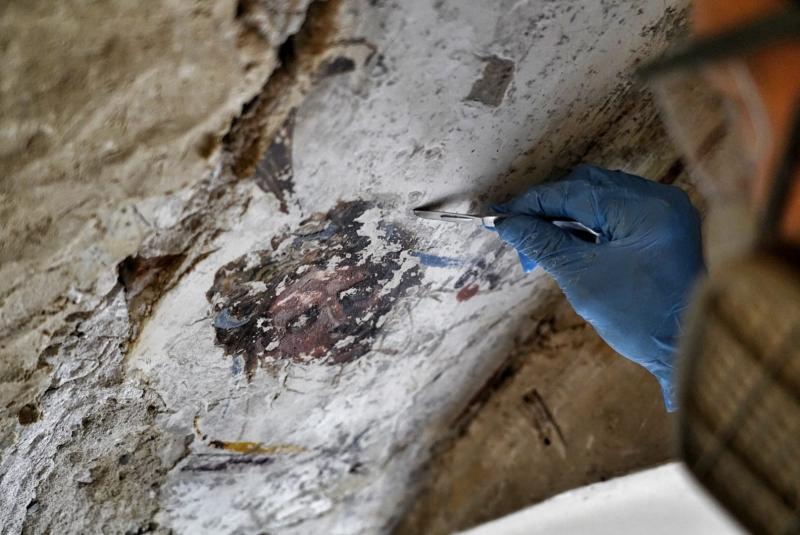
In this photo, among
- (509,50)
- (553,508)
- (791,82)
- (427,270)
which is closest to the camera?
(791,82)

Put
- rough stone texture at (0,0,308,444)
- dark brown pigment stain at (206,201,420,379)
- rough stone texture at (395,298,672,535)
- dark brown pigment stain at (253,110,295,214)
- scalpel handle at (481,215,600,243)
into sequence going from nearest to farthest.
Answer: rough stone texture at (0,0,308,444) → dark brown pigment stain at (253,110,295,214) → dark brown pigment stain at (206,201,420,379) → scalpel handle at (481,215,600,243) → rough stone texture at (395,298,672,535)

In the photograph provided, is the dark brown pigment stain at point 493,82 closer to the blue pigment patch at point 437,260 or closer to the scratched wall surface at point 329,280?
the scratched wall surface at point 329,280

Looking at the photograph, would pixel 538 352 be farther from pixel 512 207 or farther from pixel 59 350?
pixel 59 350

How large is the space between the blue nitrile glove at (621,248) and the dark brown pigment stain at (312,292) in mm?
250

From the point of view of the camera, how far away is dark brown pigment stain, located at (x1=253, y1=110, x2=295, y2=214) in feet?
3.03

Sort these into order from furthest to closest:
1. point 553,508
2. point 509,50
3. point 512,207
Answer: point 553,508 < point 512,207 < point 509,50

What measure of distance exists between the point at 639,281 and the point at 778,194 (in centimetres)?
62

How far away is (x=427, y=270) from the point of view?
136cm

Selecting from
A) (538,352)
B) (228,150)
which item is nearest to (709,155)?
(228,150)

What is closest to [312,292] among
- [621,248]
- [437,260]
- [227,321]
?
[227,321]

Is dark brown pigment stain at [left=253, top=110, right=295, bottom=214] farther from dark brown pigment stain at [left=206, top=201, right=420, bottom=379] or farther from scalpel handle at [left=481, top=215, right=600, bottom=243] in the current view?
scalpel handle at [left=481, top=215, right=600, bottom=243]

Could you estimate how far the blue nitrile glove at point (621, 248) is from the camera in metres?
1.18

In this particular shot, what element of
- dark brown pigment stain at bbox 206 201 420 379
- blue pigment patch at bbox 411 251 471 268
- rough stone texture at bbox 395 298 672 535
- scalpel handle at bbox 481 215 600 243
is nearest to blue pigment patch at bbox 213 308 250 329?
dark brown pigment stain at bbox 206 201 420 379

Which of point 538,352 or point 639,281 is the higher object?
point 639,281
